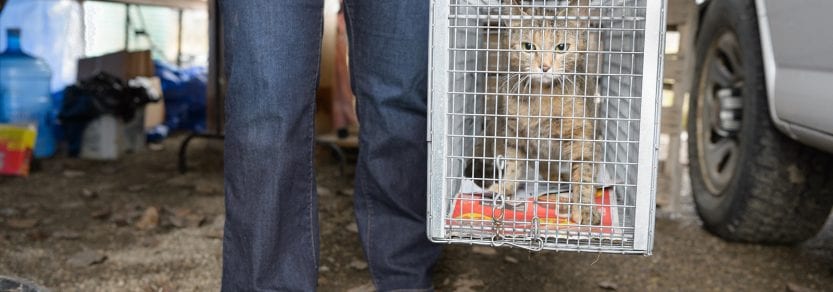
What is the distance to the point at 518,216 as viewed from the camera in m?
1.78

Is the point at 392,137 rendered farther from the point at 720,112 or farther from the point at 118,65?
the point at 118,65

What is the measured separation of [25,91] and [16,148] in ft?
2.69

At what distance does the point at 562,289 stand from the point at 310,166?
98 centimetres

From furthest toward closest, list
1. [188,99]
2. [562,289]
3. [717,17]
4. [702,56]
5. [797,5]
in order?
[188,99] → [702,56] → [717,17] → [562,289] → [797,5]

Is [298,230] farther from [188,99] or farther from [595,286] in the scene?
[188,99]

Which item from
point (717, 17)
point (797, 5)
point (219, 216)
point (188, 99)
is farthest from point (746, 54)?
point (188, 99)

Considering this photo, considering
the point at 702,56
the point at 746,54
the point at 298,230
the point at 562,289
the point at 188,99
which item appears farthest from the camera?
the point at 188,99

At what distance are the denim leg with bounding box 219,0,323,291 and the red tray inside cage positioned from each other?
42cm

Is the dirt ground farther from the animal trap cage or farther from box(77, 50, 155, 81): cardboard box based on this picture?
box(77, 50, 155, 81): cardboard box

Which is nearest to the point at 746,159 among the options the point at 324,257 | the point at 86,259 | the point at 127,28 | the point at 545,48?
the point at 545,48

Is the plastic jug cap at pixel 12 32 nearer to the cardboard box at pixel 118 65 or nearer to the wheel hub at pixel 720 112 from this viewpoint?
the cardboard box at pixel 118 65

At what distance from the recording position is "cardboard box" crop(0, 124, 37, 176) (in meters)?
4.35

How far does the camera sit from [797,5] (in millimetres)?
2219

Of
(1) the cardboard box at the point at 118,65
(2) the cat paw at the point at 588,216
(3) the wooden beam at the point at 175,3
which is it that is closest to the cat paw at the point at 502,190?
(2) the cat paw at the point at 588,216
